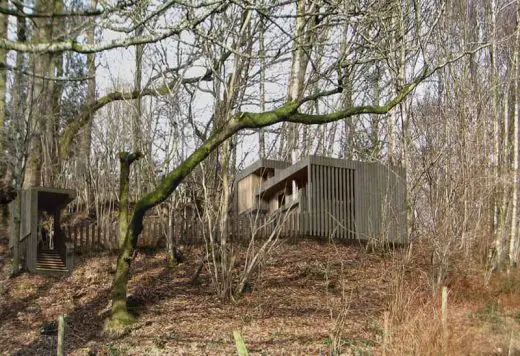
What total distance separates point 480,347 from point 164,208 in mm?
10618

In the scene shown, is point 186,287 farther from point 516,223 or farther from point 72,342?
point 516,223

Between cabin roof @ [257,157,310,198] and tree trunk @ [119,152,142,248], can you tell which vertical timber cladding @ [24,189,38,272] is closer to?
tree trunk @ [119,152,142,248]

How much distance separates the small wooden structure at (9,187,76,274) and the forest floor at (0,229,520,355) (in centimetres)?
43

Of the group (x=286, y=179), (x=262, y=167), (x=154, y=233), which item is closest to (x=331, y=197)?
(x=286, y=179)

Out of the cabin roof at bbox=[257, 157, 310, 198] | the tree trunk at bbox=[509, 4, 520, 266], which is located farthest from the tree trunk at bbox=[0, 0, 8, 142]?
the tree trunk at bbox=[509, 4, 520, 266]

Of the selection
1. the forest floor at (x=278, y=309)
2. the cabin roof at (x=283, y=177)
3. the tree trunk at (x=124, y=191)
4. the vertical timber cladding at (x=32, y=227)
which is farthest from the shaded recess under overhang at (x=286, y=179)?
the tree trunk at (x=124, y=191)

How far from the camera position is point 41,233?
1791 centimetres

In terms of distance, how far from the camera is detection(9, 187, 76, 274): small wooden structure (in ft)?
51.5

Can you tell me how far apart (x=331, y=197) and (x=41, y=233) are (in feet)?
27.3

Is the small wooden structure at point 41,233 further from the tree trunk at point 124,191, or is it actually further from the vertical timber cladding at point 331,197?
the vertical timber cladding at point 331,197

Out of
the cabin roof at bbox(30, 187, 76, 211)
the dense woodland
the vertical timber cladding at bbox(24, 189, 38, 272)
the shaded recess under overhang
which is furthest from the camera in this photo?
the shaded recess under overhang

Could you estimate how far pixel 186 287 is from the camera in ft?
49.7

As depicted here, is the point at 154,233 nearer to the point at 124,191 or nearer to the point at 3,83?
the point at 124,191

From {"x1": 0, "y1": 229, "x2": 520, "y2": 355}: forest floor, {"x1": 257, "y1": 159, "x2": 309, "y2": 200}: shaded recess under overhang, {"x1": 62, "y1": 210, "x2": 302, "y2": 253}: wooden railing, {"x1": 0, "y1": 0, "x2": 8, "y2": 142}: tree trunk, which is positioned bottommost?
{"x1": 0, "y1": 229, "x2": 520, "y2": 355}: forest floor
